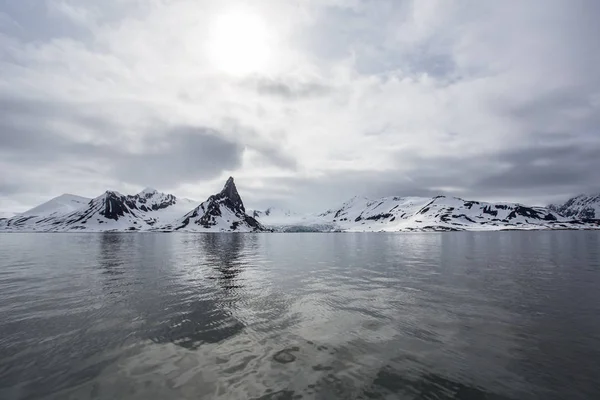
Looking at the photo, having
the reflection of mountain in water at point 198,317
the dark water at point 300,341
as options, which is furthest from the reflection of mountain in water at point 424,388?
the reflection of mountain in water at point 198,317

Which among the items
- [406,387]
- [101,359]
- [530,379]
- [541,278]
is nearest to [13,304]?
[101,359]

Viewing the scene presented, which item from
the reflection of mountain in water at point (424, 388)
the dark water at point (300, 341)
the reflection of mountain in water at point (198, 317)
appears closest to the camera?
the reflection of mountain in water at point (424, 388)

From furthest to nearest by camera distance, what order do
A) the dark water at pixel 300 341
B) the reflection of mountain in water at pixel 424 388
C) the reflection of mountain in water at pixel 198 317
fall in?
the reflection of mountain in water at pixel 198 317
the dark water at pixel 300 341
the reflection of mountain in water at pixel 424 388

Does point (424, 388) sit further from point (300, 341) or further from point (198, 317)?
point (198, 317)

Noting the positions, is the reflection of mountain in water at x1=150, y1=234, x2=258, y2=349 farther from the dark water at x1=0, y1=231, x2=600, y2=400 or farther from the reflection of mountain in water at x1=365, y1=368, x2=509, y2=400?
the reflection of mountain in water at x1=365, y1=368, x2=509, y2=400

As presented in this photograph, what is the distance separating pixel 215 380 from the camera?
1302 cm

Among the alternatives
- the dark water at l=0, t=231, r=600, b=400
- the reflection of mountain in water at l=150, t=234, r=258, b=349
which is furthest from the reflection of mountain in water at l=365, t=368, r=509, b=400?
the reflection of mountain in water at l=150, t=234, r=258, b=349

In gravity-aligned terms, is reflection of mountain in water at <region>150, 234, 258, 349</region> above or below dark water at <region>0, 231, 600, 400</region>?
below

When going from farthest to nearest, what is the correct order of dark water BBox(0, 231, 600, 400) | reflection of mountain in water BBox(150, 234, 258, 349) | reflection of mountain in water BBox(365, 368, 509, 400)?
reflection of mountain in water BBox(150, 234, 258, 349)
dark water BBox(0, 231, 600, 400)
reflection of mountain in water BBox(365, 368, 509, 400)

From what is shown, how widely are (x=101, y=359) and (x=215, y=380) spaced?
6702mm

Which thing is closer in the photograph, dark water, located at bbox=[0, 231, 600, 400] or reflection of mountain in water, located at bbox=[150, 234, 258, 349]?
dark water, located at bbox=[0, 231, 600, 400]

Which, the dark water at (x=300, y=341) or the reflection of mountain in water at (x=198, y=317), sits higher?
the dark water at (x=300, y=341)

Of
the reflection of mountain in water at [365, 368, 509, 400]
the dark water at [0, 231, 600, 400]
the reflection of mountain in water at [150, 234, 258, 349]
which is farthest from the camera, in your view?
the reflection of mountain in water at [150, 234, 258, 349]

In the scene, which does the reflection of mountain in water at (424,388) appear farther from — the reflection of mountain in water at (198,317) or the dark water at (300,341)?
the reflection of mountain in water at (198,317)
